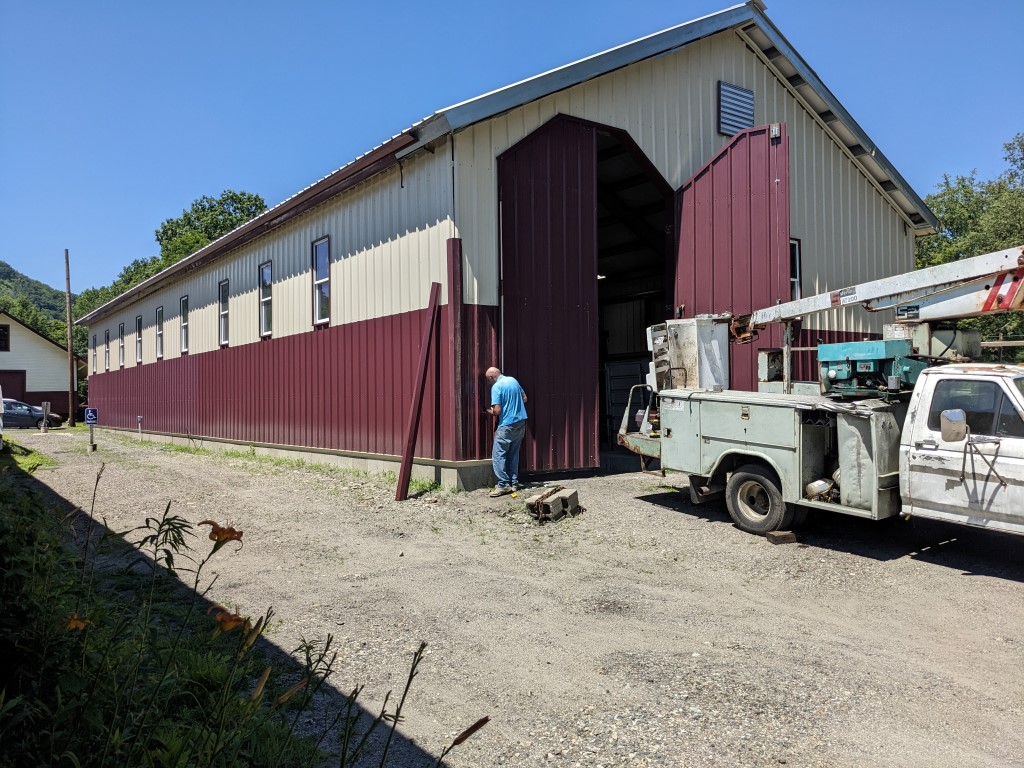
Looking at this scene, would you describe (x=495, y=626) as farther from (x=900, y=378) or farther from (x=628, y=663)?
(x=900, y=378)

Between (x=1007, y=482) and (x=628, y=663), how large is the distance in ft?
13.5

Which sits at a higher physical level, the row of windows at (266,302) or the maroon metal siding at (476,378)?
the row of windows at (266,302)

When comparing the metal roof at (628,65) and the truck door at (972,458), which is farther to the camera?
the metal roof at (628,65)

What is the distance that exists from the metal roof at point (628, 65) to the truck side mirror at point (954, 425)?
7346 mm

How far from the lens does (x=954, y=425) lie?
21.0 feet

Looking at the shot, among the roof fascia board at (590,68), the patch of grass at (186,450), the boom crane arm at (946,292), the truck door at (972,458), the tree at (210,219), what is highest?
the tree at (210,219)

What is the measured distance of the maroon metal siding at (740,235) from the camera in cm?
1145

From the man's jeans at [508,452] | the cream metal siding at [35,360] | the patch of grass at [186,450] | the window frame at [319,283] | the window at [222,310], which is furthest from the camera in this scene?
the cream metal siding at [35,360]

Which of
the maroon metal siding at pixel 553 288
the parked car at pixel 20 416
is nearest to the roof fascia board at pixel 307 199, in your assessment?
the maroon metal siding at pixel 553 288

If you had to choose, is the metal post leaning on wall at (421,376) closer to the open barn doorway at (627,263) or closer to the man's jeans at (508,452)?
the man's jeans at (508,452)

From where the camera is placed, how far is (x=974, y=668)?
4602 millimetres

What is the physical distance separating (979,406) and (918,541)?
185 cm

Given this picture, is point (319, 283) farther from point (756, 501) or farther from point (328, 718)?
point (328, 718)

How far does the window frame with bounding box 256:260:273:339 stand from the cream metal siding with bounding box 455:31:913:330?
821cm
